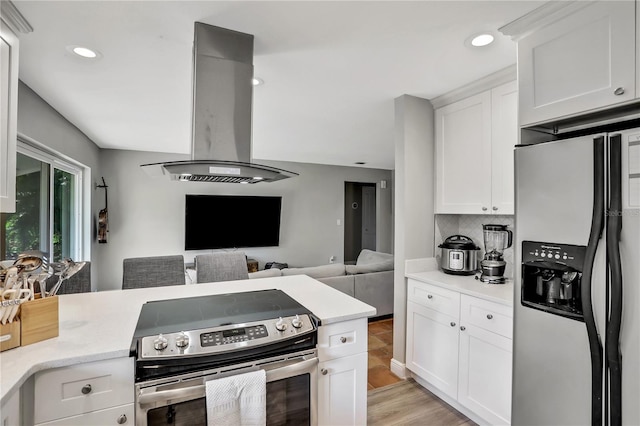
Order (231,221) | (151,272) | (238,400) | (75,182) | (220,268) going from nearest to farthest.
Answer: (238,400) < (151,272) < (220,268) < (75,182) < (231,221)

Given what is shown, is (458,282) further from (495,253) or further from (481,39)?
(481,39)

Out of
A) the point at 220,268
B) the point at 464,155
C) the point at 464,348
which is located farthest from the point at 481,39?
the point at 220,268

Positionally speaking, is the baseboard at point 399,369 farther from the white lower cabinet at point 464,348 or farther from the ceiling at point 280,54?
the ceiling at point 280,54

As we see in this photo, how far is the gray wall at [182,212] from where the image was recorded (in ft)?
16.6

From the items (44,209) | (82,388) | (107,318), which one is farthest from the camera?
(44,209)

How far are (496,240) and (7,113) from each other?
3.13 meters

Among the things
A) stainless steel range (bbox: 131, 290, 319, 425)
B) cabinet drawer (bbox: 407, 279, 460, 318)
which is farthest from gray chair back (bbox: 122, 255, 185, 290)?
cabinet drawer (bbox: 407, 279, 460, 318)

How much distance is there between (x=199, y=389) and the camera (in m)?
1.21

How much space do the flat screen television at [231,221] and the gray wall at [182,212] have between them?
195mm

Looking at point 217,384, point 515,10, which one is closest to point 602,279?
point 515,10

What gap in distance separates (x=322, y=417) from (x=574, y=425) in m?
1.12

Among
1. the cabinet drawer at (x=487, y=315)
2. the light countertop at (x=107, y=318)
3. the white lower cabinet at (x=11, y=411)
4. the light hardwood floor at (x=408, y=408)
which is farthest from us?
the light hardwood floor at (x=408, y=408)

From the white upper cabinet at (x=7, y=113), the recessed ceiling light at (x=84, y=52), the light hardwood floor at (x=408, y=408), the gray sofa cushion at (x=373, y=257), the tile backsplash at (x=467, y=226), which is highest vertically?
the recessed ceiling light at (x=84, y=52)

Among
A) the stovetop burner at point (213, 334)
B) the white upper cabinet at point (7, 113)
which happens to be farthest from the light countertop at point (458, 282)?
the white upper cabinet at point (7, 113)
